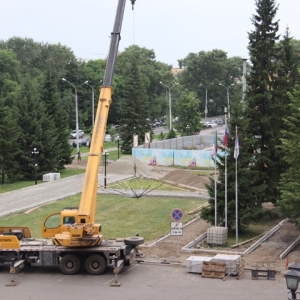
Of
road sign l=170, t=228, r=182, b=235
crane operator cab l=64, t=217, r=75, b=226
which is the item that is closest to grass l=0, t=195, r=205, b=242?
road sign l=170, t=228, r=182, b=235

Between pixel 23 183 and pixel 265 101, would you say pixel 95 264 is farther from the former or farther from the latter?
pixel 23 183

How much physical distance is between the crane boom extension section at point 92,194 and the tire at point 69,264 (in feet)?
1.74

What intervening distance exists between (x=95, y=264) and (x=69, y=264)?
1.01m

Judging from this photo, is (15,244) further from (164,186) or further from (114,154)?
(114,154)

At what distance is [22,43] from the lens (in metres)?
126

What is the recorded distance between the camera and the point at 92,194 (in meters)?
24.0

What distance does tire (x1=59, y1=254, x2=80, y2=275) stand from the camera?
78.6 ft

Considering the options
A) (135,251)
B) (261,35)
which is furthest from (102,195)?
(135,251)

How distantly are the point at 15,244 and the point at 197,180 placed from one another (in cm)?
3027

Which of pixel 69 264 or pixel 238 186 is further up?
pixel 238 186

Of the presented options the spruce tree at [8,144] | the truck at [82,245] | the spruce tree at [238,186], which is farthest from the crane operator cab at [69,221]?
the spruce tree at [8,144]

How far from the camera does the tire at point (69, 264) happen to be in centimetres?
2395

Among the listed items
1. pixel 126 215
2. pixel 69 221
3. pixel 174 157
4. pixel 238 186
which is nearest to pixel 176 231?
pixel 69 221

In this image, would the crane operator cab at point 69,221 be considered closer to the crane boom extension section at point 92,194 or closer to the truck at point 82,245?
the truck at point 82,245
